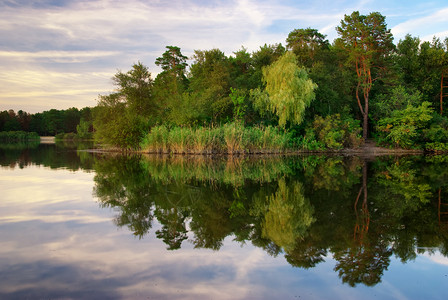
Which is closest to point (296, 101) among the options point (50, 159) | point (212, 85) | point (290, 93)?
point (290, 93)

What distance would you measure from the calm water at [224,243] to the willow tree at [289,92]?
52.6 feet

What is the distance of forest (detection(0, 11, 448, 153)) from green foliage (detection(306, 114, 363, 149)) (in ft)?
0.29

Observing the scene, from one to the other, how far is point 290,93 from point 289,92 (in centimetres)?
13

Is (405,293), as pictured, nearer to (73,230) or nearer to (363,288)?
(363,288)

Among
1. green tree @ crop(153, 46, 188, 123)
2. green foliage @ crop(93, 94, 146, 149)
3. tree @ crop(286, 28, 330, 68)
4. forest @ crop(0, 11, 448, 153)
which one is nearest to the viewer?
forest @ crop(0, 11, 448, 153)

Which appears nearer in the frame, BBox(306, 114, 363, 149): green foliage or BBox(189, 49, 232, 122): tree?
BBox(306, 114, 363, 149): green foliage

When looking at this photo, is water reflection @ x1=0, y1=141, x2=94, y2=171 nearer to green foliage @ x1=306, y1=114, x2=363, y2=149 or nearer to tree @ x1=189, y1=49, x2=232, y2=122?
tree @ x1=189, y1=49, x2=232, y2=122

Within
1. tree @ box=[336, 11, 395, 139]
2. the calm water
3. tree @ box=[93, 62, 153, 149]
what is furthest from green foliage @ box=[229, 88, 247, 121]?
the calm water

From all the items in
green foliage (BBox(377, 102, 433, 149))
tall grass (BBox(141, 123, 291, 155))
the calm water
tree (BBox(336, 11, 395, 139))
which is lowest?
the calm water

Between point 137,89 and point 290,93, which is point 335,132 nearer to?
point 290,93

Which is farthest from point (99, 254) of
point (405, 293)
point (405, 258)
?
point (405, 258)

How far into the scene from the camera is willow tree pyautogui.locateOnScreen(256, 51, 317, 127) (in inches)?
992

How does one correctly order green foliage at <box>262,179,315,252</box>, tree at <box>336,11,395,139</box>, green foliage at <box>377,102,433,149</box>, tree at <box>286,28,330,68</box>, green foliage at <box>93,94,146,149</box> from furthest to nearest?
tree at <box>286,28,330,68</box> < tree at <box>336,11,395,139</box> < green foliage at <box>377,102,433,149</box> < green foliage at <box>93,94,146,149</box> < green foliage at <box>262,179,315,252</box>

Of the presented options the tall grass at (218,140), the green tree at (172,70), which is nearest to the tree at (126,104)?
the tall grass at (218,140)
